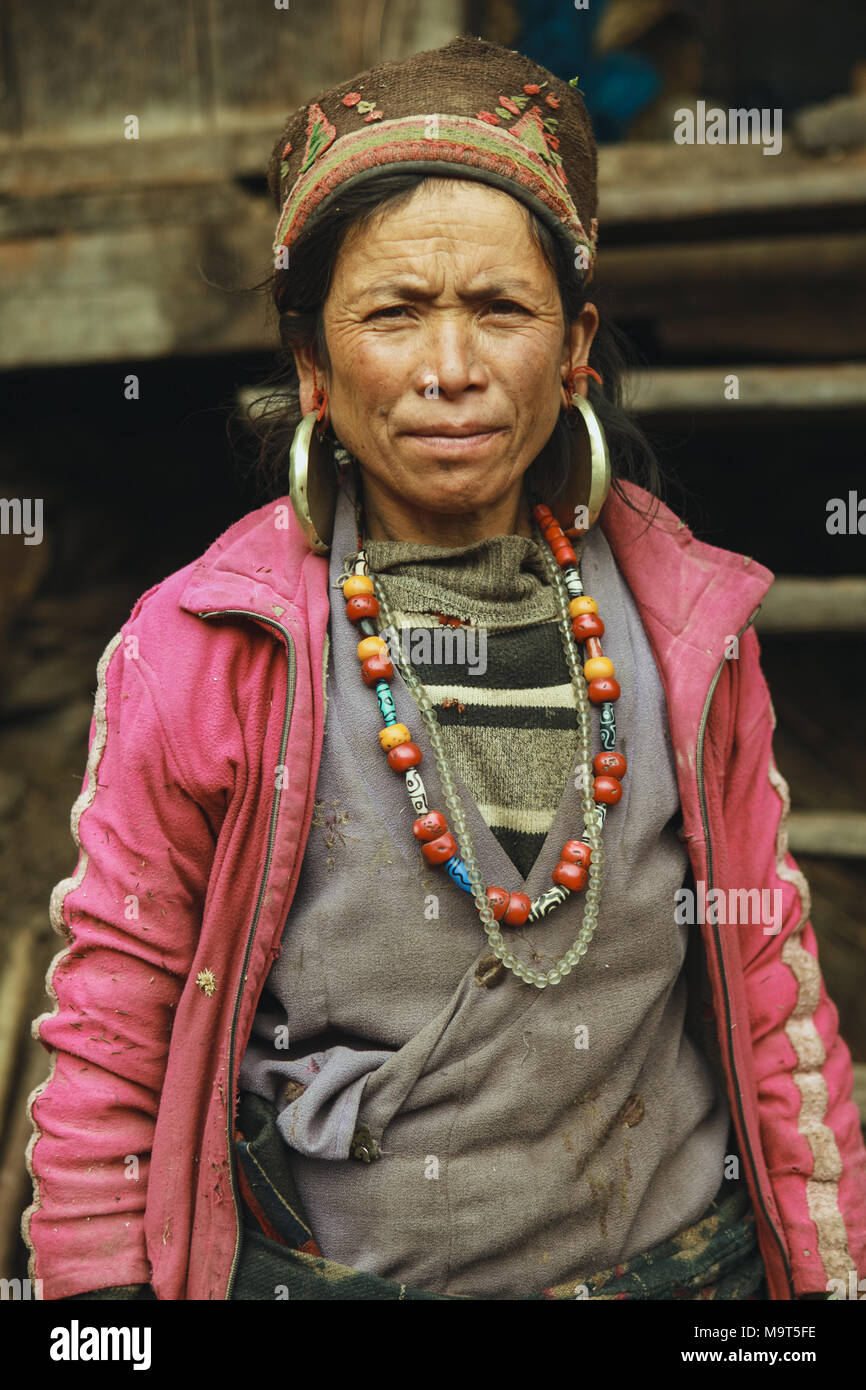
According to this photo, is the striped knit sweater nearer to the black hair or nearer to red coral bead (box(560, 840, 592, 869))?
red coral bead (box(560, 840, 592, 869))

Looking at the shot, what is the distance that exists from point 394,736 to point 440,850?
148mm

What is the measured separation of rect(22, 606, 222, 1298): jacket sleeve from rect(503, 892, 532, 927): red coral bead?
38cm

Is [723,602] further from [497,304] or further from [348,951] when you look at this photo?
[348,951]

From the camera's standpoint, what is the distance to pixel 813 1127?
1633 millimetres

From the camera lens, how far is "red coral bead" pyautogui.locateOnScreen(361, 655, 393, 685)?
1.48m

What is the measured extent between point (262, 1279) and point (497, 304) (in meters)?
1.22

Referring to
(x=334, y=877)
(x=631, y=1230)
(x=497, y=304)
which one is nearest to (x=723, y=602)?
(x=497, y=304)

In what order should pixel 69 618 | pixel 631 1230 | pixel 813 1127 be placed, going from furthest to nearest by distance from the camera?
1. pixel 69 618
2. pixel 813 1127
3. pixel 631 1230

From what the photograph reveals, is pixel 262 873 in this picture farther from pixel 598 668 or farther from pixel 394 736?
pixel 598 668

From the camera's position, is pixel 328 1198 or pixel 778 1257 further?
pixel 778 1257

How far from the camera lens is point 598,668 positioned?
1.55 metres

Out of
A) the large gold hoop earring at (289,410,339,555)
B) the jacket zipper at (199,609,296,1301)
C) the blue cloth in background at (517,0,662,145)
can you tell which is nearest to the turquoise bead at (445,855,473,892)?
the jacket zipper at (199,609,296,1301)

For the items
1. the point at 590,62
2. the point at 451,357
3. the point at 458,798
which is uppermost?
the point at 590,62

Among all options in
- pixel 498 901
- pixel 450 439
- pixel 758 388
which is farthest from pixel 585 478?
pixel 758 388
